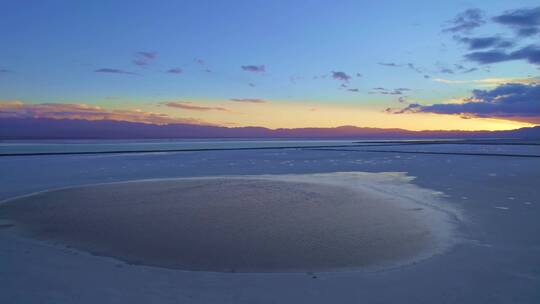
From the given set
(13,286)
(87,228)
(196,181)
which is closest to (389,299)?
(13,286)

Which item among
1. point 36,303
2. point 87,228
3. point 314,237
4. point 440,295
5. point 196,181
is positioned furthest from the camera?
point 196,181

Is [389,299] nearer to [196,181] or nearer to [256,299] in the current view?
[256,299]

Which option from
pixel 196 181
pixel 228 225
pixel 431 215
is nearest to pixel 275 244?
pixel 228 225

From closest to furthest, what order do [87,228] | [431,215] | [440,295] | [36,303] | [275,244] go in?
[36,303], [440,295], [275,244], [87,228], [431,215]

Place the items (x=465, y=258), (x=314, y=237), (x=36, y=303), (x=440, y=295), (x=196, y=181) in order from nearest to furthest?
1. (x=36, y=303)
2. (x=440, y=295)
3. (x=465, y=258)
4. (x=314, y=237)
5. (x=196, y=181)

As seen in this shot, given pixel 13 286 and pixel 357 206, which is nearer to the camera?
pixel 13 286

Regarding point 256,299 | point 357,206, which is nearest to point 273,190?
point 357,206

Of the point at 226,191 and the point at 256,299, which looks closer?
the point at 256,299

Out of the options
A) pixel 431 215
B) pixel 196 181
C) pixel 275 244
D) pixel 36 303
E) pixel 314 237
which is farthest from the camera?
pixel 196 181

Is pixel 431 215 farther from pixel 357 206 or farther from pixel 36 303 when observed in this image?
pixel 36 303
